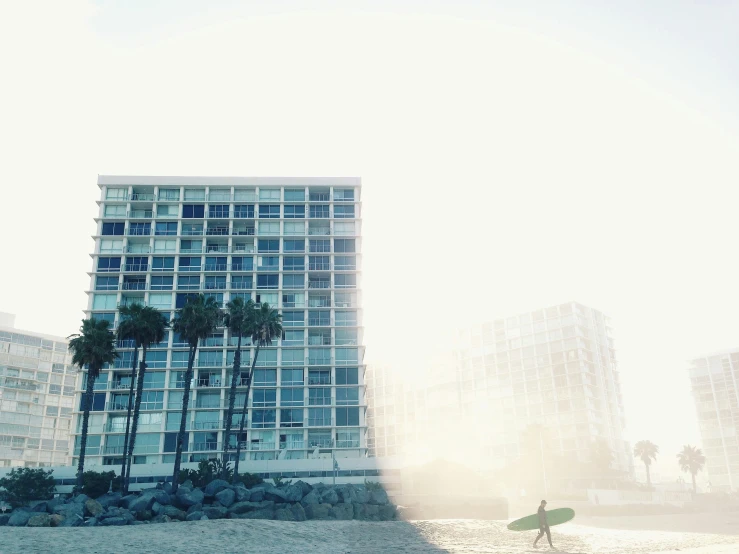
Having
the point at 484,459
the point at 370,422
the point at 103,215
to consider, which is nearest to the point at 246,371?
the point at 103,215

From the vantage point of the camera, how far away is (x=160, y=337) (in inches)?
2699

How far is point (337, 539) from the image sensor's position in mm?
38969

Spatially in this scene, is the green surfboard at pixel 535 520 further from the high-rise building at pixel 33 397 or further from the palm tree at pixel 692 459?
the high-rise building at pixel 33 397

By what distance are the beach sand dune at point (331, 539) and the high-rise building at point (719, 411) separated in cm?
12881

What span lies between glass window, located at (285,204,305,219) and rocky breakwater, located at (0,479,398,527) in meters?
49.7

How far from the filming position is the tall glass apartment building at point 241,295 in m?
86.2

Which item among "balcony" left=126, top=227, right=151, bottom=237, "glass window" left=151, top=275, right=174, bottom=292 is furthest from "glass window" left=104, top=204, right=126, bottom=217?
"glass window" left=151, top=275, right=174, bottom=292

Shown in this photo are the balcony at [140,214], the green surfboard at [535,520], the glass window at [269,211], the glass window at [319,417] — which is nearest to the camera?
the green surfboard at [535,520]

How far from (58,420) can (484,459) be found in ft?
318

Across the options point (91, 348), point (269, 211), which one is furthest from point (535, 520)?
point (269, 211)

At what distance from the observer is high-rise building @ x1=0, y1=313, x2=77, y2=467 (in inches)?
5517

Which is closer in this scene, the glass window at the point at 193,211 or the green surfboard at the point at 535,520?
the green surfboard at the point at 535,520

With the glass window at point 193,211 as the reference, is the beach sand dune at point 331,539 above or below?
below

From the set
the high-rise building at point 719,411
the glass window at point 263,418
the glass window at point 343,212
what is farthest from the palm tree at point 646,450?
the glass window at point 263,418
